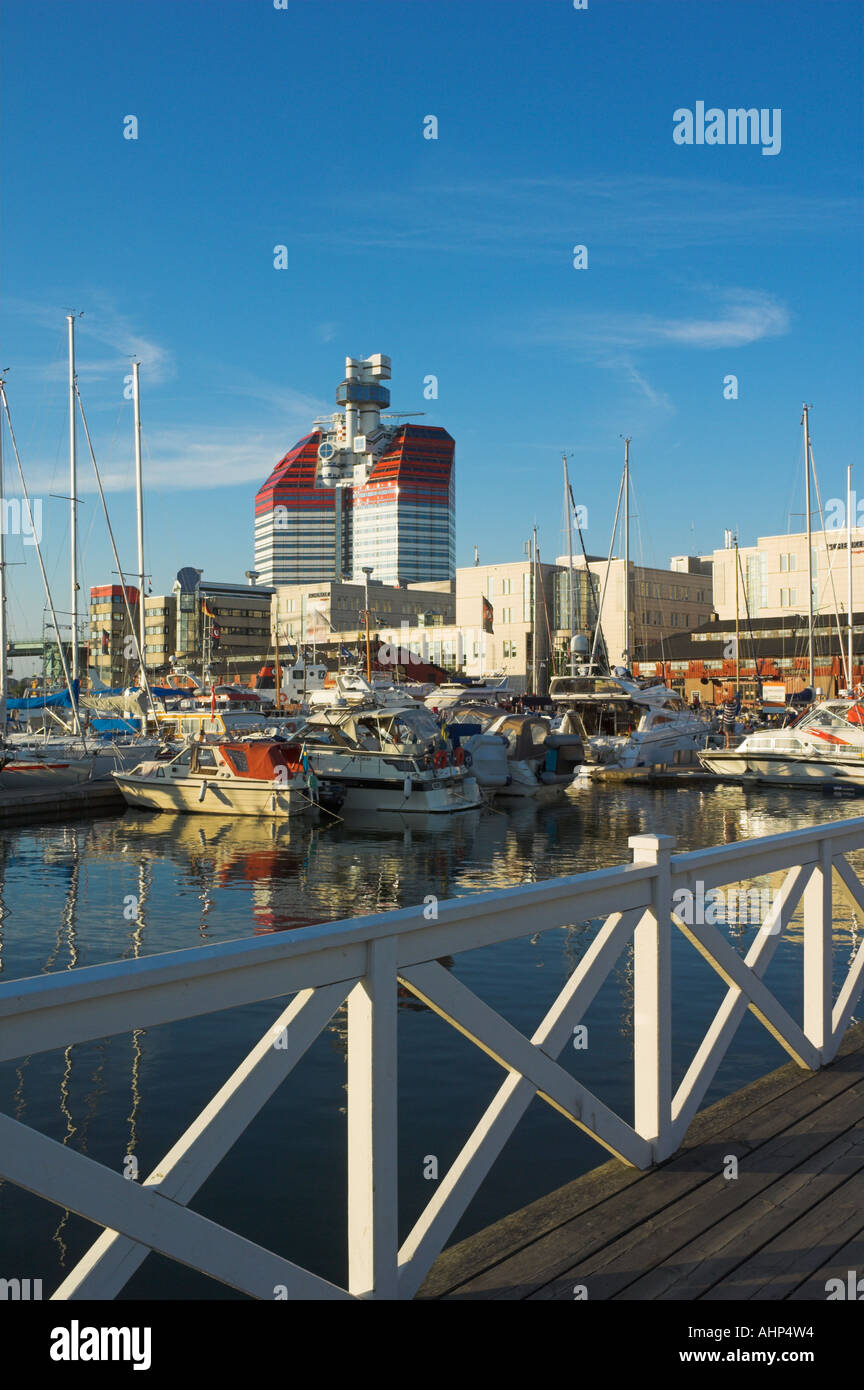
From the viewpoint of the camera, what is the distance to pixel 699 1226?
405cm

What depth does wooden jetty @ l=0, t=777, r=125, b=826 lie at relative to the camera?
31.5m

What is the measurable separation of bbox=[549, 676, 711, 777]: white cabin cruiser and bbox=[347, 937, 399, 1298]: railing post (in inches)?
1540

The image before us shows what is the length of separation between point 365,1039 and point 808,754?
38.3 m

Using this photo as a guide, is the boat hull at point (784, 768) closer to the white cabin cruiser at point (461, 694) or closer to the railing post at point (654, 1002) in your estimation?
the white cabin cruiser at point (461, 694)

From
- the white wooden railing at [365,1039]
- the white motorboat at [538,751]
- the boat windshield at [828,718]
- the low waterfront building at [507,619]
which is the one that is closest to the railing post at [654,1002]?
the white wooden railing at [365,1039]

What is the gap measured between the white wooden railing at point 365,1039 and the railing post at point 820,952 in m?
0.84

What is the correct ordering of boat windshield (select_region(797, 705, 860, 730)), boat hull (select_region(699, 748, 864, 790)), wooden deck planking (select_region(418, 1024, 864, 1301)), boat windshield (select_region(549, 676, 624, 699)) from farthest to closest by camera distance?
boat windshield (select_region(549, 676, 624, 699))
boat windshield (select_region(797, 705, 860, 730))
boat hull (select_region(699, 748, 864, 790))
wooden deck planking (select_region(418, 1024, 864, 1301))

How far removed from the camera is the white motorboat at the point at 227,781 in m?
31.7

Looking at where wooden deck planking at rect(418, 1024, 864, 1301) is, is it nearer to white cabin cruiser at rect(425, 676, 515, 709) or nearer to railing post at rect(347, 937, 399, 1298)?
railing post at rect(347, 937, 399, 1298)

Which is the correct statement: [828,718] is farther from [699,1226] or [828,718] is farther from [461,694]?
[699,1226]

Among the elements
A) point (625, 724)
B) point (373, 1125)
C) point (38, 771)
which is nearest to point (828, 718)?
point (625, 724)

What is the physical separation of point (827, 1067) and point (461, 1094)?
167 inches

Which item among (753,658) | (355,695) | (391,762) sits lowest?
(391,762)

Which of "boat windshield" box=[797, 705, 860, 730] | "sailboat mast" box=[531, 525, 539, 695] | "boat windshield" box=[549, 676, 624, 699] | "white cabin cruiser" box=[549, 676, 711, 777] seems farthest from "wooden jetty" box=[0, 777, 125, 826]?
"sailboat mast" box=[531, 525, 539, 695]
